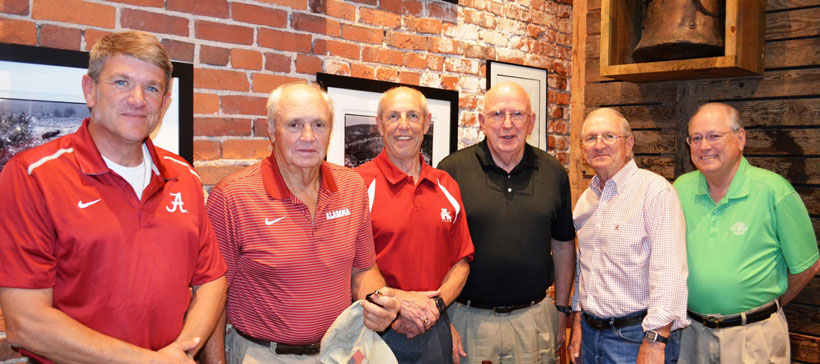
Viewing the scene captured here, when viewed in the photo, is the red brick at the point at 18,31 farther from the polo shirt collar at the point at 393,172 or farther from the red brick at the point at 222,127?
the polo shirt collar at the point at 393,172

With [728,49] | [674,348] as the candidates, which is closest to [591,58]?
[728,49]

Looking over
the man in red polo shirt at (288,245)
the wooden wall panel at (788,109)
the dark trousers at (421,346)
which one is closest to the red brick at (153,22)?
the man in red polo shirt at (288,245)

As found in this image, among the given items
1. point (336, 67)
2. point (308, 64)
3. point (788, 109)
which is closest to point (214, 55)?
point (308, 64)

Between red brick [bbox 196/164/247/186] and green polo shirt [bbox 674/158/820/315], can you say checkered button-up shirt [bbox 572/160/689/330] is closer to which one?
Result: green polo shirt [bbox 674/158/820/315]

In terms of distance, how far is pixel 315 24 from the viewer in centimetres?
276

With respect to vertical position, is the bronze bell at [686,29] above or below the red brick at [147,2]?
above

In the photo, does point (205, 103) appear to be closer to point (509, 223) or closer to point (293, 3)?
point (293, 3)

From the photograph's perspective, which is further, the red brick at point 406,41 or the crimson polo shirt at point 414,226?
the red brick at point 406,41

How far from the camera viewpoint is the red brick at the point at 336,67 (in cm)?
281

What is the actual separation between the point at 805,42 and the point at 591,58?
1.19 m

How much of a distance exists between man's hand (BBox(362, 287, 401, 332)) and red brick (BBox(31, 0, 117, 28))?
137 centimetres

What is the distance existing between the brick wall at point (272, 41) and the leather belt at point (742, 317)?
5.11 feet

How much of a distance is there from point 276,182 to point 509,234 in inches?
41.7

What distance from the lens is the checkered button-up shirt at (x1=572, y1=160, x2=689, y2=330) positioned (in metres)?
2.31
